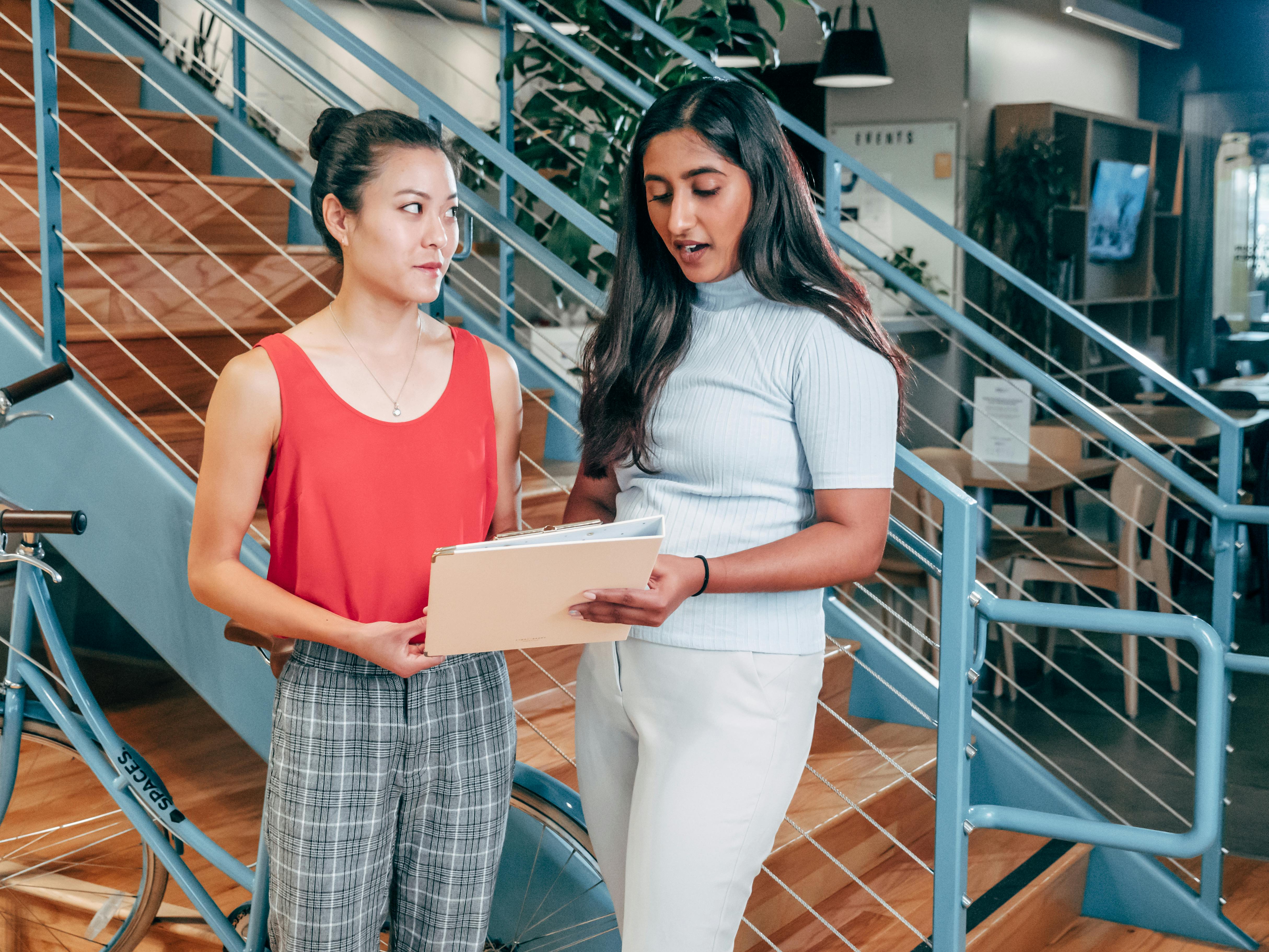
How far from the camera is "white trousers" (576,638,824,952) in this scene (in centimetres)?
141

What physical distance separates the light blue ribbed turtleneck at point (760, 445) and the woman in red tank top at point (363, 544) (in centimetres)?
27

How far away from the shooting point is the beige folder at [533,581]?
123cm

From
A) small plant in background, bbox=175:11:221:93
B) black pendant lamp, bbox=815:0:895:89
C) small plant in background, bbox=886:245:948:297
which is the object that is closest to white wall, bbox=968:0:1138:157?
small plant in background, bbox=886:245:948:297

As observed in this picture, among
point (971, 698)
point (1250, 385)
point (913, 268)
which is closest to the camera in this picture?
point (971, 698)

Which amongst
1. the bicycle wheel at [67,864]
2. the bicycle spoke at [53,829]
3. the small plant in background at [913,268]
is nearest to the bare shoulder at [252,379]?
the bicycle wheel at [67,864]

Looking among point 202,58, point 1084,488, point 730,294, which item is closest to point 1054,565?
point 1084,488

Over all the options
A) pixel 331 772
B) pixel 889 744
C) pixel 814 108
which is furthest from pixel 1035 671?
pixel 814 108

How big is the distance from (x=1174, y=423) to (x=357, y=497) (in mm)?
4790

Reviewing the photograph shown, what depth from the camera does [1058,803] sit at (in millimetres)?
2703

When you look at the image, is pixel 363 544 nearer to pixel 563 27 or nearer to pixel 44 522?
pixel 44 522

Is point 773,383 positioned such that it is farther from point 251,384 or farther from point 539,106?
point 539,106

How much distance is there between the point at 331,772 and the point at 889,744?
1.60 meters

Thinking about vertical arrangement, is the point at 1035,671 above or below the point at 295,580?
below

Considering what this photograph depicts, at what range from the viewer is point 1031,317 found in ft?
26.1
